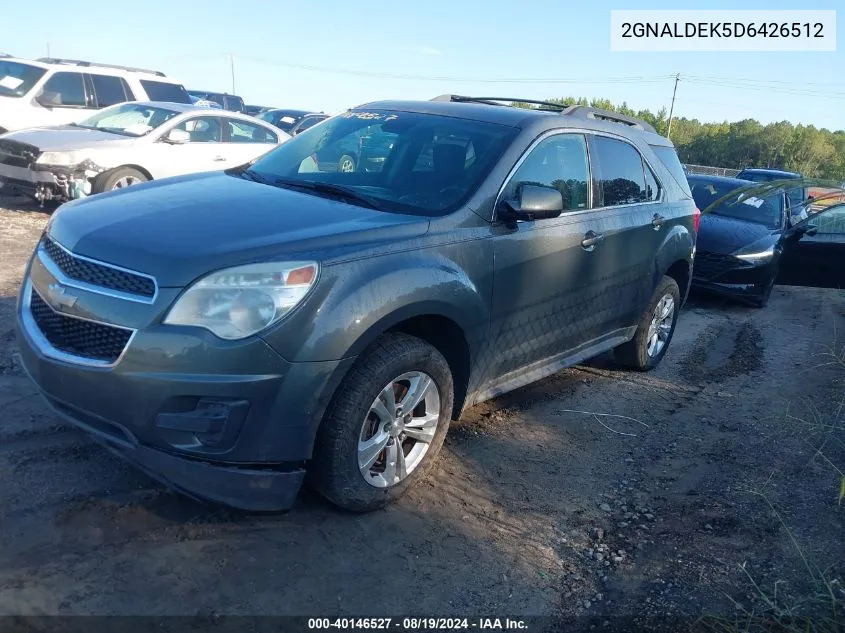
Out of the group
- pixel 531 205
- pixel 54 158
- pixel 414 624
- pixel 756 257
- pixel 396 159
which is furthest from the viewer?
pixel 54 158

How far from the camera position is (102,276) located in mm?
2967

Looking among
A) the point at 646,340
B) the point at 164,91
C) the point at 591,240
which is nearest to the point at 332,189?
the point at 591,240

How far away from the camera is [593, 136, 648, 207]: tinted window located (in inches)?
188

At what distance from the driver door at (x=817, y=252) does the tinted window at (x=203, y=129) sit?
7.84 m

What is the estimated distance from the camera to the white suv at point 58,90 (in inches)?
456

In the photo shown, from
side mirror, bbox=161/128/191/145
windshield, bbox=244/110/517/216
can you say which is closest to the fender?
windshield, bbox=244/110/517/216

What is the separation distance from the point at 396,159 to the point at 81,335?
197 centimetres

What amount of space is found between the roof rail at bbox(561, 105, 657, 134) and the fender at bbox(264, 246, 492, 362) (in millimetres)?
1611

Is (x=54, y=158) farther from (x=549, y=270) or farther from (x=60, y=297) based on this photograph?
(x=549, y=270)

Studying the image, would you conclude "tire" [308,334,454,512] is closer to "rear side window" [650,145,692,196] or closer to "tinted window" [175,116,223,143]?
"rear side window" [650,145,692,196]

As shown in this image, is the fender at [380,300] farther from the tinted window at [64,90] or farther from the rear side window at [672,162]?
the tinted window at [64,90]

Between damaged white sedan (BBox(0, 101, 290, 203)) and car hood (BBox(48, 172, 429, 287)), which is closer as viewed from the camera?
car hood (BBox(48, 172, 429, 287))

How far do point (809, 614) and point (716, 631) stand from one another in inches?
14.8

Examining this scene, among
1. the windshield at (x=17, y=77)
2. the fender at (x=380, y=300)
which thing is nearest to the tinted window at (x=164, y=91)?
the windshield at (x=17, y=77)
